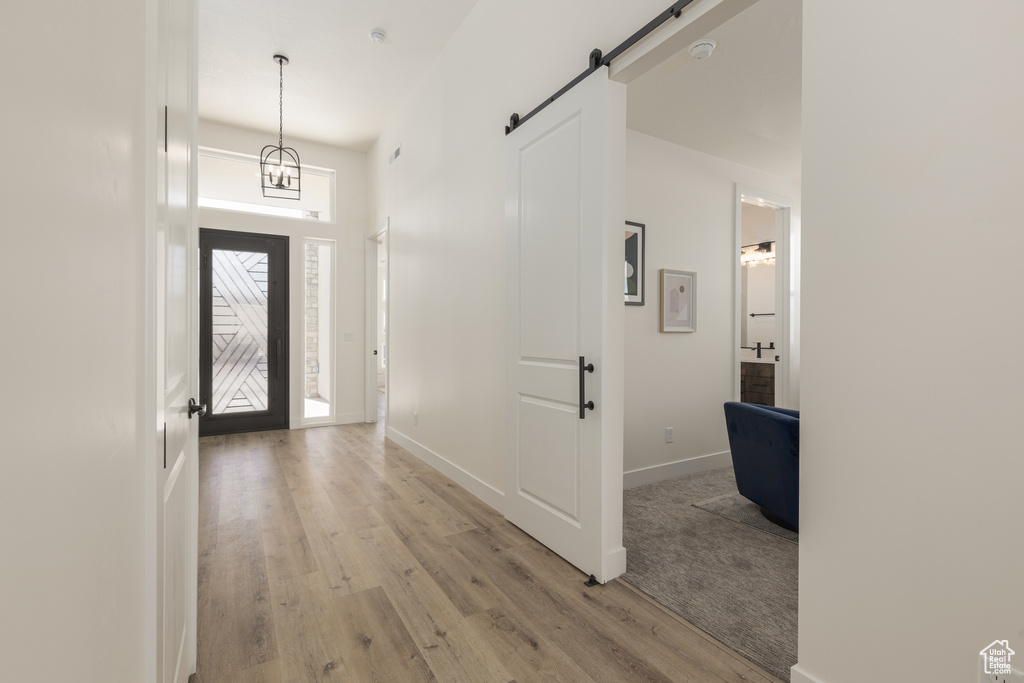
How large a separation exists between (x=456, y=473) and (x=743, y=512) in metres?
2.09

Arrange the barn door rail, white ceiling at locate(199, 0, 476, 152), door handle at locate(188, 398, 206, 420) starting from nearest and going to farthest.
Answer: door handle at locate(188, 398, 206, 420) → the barn door rail → white ceiling at locate(199, 0, 476, 152)

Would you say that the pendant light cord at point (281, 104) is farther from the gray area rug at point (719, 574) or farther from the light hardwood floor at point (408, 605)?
the gray area rug at point (719, 574)

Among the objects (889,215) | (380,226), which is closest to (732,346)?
(889,215)

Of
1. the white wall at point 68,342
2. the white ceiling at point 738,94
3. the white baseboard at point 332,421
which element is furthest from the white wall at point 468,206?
the white wall at point 68,342

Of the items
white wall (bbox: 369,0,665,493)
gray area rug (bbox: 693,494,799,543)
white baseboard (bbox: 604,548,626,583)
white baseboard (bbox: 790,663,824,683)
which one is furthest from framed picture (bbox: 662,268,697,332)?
white baseboard (bbox: 790,663,824,683)

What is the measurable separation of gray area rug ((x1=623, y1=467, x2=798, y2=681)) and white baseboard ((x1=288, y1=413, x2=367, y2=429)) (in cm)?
389

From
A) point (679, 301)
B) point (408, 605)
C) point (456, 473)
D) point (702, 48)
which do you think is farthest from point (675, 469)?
point (702, 48)

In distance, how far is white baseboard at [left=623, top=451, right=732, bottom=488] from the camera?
378cm

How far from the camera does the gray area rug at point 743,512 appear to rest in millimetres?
2828

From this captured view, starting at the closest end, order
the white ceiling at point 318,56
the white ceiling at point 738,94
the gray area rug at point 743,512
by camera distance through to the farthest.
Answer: the white ceiling at point 738,94 < the gray area rug at point 743,512 < the white ceiling at point 318,56

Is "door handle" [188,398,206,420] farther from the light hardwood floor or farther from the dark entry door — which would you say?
the dark entry door

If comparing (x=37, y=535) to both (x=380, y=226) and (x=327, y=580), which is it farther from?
(x=380, y=226)

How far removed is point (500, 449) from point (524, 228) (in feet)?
4.74

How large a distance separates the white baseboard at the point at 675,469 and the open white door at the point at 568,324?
4.51 feet
